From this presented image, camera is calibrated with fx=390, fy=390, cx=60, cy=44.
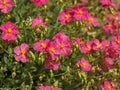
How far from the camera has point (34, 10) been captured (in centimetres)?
414

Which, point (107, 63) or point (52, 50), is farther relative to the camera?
point (107, 63)

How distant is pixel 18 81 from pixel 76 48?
2.04ft

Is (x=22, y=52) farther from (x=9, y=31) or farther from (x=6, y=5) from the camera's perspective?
(x=6, y=5)

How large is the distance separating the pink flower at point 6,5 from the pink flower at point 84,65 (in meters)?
0.84

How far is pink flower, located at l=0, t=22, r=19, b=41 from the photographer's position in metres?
3.48

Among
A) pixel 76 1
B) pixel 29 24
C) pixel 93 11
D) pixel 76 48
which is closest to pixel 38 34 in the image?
pixel 29 24

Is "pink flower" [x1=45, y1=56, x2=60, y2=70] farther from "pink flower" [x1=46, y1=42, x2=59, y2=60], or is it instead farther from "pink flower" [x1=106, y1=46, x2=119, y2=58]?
"pink flower" [x1=106, y1=46, x2=119, y2=58]

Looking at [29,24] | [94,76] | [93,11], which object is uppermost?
[29,24]

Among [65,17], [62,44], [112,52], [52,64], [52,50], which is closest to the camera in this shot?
[52,50]

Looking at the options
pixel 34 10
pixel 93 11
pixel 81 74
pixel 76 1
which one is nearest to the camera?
pixel 81 74

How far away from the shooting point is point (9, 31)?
354 centimetres

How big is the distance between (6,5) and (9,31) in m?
0.31

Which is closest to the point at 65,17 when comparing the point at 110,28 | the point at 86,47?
the point at 86,47

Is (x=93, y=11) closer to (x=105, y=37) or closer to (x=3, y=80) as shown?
(x=105, y=37)
